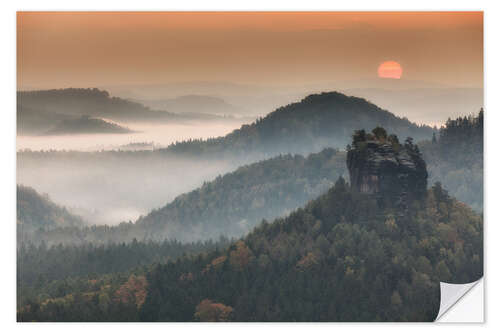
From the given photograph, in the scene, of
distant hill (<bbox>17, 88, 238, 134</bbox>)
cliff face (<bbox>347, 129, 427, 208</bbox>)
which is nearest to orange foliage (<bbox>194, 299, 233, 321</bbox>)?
cliff face (<bbox>347, 129, 427, 208</bbox>)

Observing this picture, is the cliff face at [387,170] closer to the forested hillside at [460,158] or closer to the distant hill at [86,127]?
the forested hillside at [460,158]

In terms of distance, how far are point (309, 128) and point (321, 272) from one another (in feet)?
18.5

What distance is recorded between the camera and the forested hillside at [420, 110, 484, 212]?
4053 centimetres

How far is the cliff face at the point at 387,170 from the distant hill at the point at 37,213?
1004cm

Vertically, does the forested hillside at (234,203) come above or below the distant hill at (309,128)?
below

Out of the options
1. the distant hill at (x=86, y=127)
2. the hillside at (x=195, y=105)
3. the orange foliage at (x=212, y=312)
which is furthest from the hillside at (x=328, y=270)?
the distant hill at (x=86, y=127)

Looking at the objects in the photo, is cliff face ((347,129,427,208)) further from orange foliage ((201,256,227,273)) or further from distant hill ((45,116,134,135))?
distant hill ((45,116,134,135))

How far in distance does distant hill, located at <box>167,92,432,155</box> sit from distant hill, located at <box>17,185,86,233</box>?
14.5ft

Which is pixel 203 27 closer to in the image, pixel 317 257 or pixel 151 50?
pixel 151 50

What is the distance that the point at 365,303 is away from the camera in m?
39.8

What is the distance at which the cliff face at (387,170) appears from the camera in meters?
41.8

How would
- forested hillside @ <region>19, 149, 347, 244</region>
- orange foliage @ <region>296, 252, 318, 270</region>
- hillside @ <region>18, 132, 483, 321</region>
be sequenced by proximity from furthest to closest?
forested hillside @ <region>19, 149, 347, 244</region>, orange foliage @ <region>296, 252, 318, 270</region>, hillside @ <region>18, 132, 483, 321</region>
